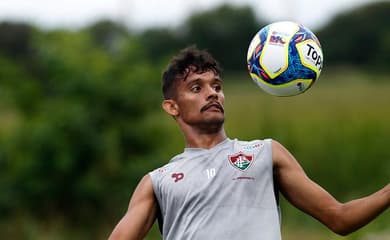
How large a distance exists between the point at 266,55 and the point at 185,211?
99cm

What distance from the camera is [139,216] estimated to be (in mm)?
6840

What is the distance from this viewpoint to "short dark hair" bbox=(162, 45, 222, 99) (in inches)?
278

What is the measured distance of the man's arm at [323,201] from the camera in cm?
646

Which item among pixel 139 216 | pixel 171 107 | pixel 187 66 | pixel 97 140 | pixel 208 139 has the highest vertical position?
pixel 187 66

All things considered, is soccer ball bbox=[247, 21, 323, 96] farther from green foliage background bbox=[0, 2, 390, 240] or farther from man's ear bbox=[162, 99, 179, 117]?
green foliage background bbox=[0, 2, 390, 240]

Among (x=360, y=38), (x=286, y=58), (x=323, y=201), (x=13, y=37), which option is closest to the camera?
(x=323, y=201)

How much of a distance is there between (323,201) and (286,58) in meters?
0.83

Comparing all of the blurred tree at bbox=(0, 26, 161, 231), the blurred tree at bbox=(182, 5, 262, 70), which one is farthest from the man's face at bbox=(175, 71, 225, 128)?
the blurred tree at bbox=(182, 5, 262, 70)

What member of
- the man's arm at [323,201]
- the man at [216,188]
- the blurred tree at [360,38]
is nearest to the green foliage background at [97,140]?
the man at [216,188]

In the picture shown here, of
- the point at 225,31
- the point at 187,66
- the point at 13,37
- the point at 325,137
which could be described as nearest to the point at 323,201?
the point at 187,66

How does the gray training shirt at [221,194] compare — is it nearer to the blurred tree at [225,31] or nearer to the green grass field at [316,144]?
the green grass field at [316,144]

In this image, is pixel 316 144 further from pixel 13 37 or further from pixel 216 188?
pixel 13 37

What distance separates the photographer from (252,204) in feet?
21.7

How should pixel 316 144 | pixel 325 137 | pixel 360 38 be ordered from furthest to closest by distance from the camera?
pixel 360 38
pixel 325 137
pixel 316 144
